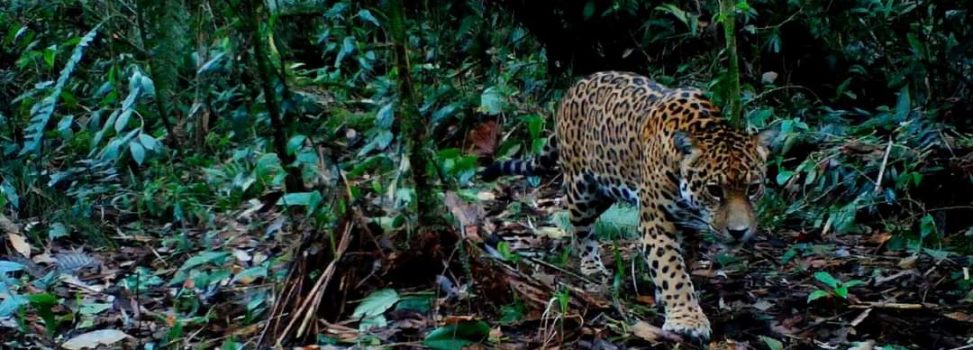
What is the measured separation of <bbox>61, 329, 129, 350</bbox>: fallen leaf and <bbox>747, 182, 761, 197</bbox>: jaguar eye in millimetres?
2866

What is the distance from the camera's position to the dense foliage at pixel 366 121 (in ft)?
16.8

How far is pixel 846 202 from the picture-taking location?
6.83m

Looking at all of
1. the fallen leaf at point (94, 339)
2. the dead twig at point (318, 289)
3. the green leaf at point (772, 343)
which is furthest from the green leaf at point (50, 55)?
the green leaf at point (772, 343)

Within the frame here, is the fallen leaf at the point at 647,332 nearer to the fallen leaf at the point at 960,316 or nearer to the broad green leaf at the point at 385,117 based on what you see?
the fallen leaf at the point at 960,316

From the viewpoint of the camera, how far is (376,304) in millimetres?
4926

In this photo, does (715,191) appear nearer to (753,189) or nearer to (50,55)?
(753,189)

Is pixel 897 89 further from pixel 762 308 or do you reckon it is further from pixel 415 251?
pixel 415 251

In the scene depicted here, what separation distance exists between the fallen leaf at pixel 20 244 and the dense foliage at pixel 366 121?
2 centimetres

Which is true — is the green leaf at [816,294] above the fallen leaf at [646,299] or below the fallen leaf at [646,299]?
above

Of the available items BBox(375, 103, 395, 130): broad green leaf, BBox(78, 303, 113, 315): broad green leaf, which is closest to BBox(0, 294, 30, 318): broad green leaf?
BBox(78, 303, 113, 315): broad green leaf

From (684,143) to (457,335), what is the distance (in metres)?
1.42

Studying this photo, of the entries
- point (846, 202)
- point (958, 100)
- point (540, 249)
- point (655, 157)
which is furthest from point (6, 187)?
point (958, 100)

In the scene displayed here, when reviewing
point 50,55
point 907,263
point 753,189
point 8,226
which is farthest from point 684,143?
point 50,55

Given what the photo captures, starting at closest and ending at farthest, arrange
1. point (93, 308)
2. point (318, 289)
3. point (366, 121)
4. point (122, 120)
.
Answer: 1. point (318, 289)
2. point (93, 308)
3. point (122, 120)
4. point (366, 121)
